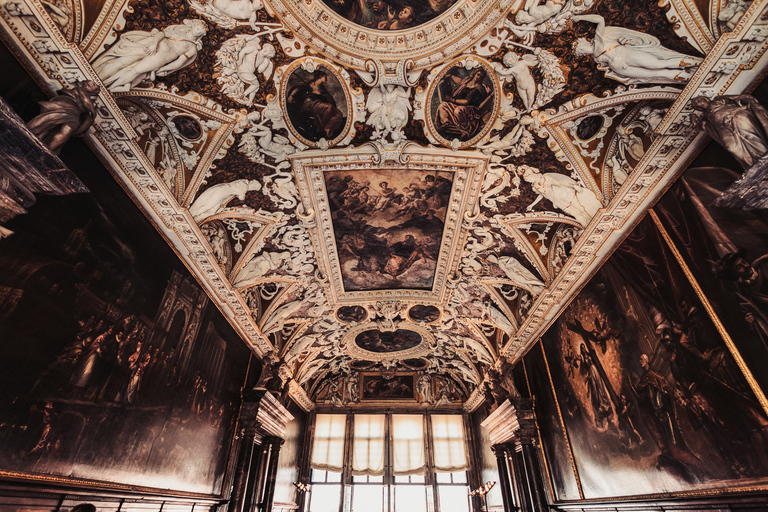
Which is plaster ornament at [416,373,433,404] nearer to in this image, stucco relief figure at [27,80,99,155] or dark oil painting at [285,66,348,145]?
dark oil painting at [285,66,348,145]

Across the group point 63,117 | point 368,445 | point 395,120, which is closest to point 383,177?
point 395,120

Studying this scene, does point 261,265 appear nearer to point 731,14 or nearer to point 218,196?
point 218,196

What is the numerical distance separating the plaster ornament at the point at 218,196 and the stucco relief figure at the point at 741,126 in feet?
23.2

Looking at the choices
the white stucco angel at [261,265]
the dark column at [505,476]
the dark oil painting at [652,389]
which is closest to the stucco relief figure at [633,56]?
the dark oil painting at [652,389]

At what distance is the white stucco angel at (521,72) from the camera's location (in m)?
5.73

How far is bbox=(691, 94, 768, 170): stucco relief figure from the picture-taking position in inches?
151

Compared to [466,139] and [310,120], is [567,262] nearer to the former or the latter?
[466,139]

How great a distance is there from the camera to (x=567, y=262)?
7.86 meters

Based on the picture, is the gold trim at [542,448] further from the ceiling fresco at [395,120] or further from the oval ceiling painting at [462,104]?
the oval ceiling painting at [462,104]

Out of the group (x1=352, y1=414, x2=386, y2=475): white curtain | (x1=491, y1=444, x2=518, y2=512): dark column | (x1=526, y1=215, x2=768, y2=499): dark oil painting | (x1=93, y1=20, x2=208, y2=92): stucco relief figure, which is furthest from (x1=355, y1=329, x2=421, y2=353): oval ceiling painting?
(x1=93, y1=20, x2=208, y2=92): stucco relief figure

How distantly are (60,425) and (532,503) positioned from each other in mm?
10939

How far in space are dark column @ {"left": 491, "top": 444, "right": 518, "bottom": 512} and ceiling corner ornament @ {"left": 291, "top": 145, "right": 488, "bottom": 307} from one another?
7.13m

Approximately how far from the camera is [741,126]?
3.95 m

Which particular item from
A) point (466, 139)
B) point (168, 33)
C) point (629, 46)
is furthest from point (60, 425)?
point (629, 46)
